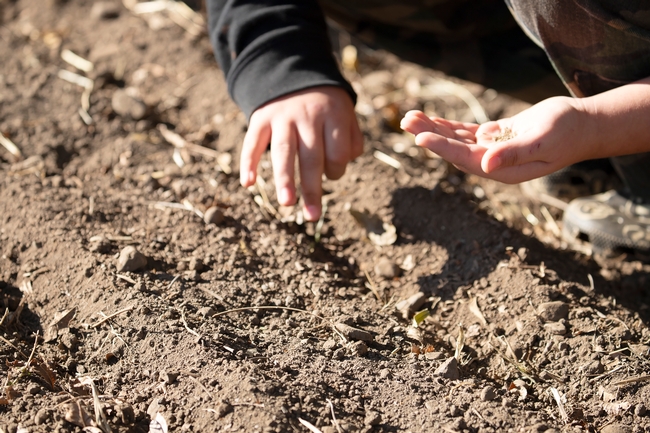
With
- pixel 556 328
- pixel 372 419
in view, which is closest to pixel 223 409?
pixel 372 419

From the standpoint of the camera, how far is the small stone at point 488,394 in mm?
1206

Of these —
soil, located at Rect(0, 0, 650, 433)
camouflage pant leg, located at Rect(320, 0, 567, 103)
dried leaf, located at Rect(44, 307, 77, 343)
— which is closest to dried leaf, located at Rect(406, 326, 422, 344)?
soil, located at Rect(0, 0, 650, 433)

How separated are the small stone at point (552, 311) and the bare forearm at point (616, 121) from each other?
0.33 metres

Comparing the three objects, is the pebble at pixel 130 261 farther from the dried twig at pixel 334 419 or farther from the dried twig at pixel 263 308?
A: the dried twig at pixel 334 419

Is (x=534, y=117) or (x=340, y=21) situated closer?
(x=534, y=117)

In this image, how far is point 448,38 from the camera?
209cm

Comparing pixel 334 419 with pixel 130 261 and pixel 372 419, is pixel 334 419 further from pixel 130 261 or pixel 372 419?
pixel 130 261

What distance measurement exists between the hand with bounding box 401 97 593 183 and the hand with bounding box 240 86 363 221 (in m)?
0.27

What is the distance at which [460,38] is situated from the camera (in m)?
2.09

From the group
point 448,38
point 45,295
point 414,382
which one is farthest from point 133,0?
point 414,382

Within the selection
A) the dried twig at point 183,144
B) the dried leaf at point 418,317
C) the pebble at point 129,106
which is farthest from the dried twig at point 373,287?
the pebble at point 129,106

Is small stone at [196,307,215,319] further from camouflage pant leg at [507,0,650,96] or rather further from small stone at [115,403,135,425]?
camouflage pant leg at [507,0,650,96]

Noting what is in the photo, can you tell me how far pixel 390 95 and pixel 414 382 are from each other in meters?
1.58

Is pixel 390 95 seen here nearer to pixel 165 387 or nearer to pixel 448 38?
pixel 448 38
